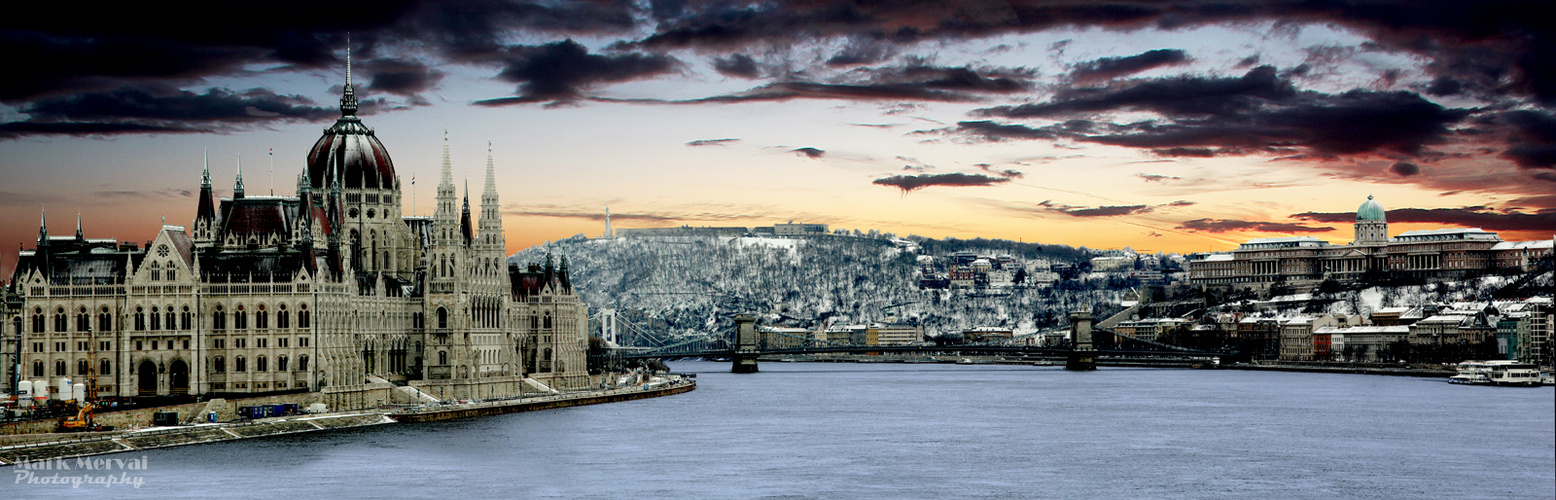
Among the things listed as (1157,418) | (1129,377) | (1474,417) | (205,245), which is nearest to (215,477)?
(205,245)

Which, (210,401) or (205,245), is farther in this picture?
(205,245)

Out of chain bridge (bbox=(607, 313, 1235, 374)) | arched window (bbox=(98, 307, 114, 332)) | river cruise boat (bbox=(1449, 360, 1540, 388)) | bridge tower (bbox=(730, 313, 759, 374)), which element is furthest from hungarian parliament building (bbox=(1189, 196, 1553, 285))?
arched window (bbox=(98, 307, 114, 332))

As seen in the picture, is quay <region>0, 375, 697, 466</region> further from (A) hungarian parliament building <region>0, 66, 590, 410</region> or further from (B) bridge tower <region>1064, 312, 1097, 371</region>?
(B) bridge tower <region>1064, 312, 1097, 371</region>

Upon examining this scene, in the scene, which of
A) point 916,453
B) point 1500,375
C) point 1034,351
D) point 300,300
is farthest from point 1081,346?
point 916,453

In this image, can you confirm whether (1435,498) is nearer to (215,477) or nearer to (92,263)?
(215,477)

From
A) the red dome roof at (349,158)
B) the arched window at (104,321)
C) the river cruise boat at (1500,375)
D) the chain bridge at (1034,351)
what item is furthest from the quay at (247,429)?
the river cruise boat at (1500,375)

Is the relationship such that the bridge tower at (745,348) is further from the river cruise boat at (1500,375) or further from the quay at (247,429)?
the quay at (247,429)

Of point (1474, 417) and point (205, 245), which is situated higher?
point (205, 245)
